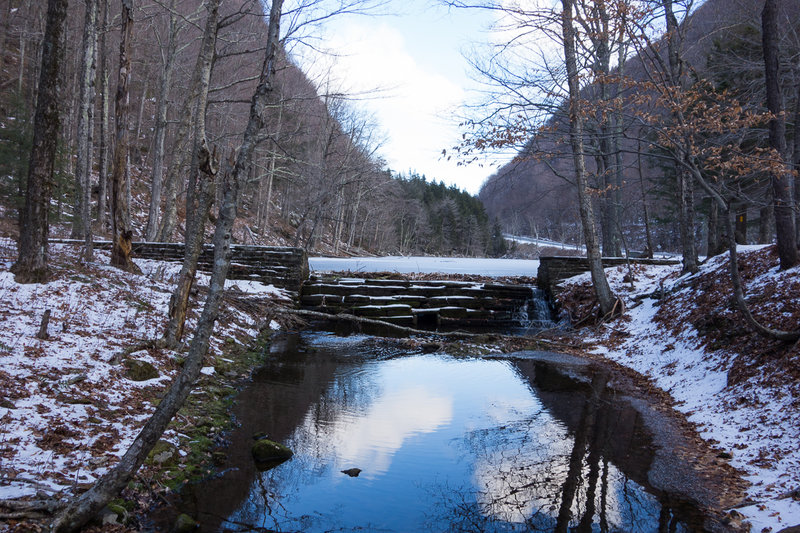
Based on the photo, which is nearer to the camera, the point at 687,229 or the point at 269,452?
the point at 269,452

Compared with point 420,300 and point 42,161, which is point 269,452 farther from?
point 420,300

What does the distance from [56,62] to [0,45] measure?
22.0 m

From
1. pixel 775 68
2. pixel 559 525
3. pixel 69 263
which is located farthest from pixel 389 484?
pixel 775 68

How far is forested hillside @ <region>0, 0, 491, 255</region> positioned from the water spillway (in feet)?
10.8

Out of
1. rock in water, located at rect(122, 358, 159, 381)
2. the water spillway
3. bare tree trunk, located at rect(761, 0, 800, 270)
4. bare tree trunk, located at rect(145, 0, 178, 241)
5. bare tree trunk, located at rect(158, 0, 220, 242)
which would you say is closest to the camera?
rock in water, located at rect(122, 358, 159, 381)

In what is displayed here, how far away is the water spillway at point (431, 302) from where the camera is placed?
14117 mm

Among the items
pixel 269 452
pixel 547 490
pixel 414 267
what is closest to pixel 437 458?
pixel 547 490

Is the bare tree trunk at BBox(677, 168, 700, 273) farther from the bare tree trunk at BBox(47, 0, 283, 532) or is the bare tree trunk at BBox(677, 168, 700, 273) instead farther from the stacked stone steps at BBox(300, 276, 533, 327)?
the bare tree trunk at BBox(47, 0, 283, 532)

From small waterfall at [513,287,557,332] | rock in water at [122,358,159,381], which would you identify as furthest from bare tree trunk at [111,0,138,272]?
small waterfall at [513,287,557,332]

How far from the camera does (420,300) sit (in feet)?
48.3

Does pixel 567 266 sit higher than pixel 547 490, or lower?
higher

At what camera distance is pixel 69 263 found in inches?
380

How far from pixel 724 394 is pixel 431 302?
9115mm

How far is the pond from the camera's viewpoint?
3816mm
